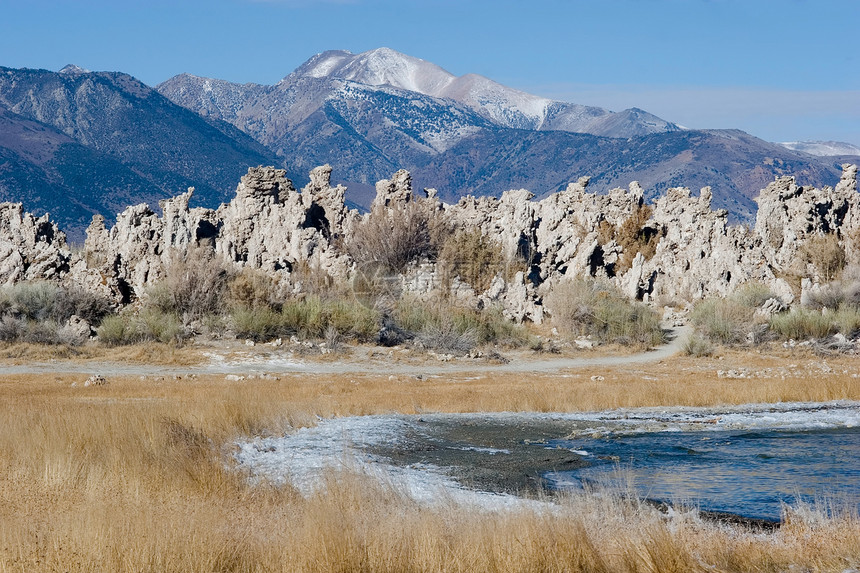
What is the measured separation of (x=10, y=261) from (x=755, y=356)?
87.8 ft

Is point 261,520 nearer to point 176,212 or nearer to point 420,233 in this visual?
point 176,212

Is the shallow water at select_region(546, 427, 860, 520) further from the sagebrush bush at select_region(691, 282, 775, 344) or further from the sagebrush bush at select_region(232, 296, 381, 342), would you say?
Answer: the sagebrush bush at select_region(691, 282, 775, 344)

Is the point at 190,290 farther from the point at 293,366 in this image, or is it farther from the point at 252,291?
the point at 293,366

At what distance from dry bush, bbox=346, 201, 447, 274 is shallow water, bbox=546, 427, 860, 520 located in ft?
91.4

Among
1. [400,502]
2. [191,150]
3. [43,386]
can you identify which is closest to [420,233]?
[43,386]

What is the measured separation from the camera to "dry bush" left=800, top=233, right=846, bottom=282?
40.7 metres

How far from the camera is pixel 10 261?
1328 inches

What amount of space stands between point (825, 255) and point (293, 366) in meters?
26.2

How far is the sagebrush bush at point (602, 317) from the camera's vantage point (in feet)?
113

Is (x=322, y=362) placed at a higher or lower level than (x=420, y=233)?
lower

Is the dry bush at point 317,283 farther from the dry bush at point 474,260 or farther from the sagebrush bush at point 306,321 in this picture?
the dry bush at point 474,260

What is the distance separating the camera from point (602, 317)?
1390 inches

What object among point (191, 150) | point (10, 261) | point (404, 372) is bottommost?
point (404, 372)

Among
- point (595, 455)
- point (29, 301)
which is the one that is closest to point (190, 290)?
point (29, 301)
